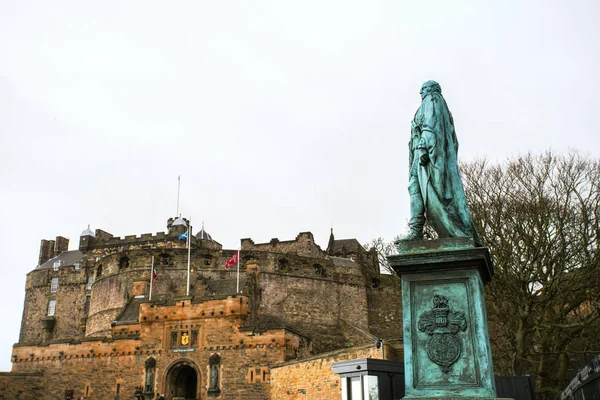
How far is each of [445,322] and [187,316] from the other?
2229 cm

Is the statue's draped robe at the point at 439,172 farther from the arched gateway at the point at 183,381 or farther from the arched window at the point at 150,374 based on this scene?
the arched window at the point at 150,374

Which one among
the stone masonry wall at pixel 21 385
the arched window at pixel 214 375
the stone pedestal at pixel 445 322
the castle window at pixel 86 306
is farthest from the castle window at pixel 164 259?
the stone pedestal at pixel 445 322

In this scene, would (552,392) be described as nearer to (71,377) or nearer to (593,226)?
(593,226)

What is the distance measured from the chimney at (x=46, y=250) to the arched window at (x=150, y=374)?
2738cm

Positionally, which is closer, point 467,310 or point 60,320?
point 467,310

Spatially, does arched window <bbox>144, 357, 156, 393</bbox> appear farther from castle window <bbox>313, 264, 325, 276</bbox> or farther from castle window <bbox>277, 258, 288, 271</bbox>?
castle window <bbox>313, 264, 325, 276</bbox>

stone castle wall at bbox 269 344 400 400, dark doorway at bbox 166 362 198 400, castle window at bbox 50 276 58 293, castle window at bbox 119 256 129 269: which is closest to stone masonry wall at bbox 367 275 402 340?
dark doorway at bbox 166 362 198 400

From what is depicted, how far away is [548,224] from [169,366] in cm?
1552

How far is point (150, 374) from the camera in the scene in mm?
25031

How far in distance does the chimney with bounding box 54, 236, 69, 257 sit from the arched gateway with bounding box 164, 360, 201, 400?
2734 centimetres

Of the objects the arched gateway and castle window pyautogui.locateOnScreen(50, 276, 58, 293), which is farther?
castle window pyautogui.locateOnScreen(50, 276, 58, 293)

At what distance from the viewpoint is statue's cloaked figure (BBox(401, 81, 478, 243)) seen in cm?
449

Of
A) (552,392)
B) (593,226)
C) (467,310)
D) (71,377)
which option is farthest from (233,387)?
(467,310)

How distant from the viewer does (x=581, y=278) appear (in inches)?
658
